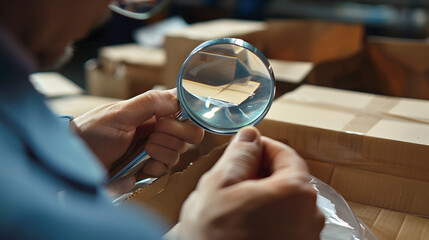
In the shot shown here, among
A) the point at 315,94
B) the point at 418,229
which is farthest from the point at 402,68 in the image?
the point at 418,229

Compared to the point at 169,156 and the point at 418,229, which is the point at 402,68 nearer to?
the point at 418,229

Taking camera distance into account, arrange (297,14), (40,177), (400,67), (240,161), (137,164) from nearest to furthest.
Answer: (40,177) → (240,161) → (137,164) → (400,67) → (297,14)

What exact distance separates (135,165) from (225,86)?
0.25 metres

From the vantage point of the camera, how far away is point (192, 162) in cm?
94

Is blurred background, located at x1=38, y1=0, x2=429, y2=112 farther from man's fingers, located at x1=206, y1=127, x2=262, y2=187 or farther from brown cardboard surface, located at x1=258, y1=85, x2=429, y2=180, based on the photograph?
man's fingers, located at x1=206, y1=127, x2=262, y2=187

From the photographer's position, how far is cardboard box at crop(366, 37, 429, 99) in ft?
5.49

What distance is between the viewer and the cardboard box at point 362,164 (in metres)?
0.86

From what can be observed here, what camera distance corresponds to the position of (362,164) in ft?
2.96

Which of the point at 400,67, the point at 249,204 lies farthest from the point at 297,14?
the point at 249,204

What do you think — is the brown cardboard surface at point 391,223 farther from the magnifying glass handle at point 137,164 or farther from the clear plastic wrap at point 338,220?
the magnifying glass handle at point 137,164

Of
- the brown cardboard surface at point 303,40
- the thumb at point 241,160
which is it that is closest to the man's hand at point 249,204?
the thumb at point 241,160

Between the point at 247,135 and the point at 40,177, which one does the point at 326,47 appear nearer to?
the point at 247,135

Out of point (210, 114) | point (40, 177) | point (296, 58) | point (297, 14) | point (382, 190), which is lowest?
point (297, 14)

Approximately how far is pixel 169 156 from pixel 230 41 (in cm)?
29
